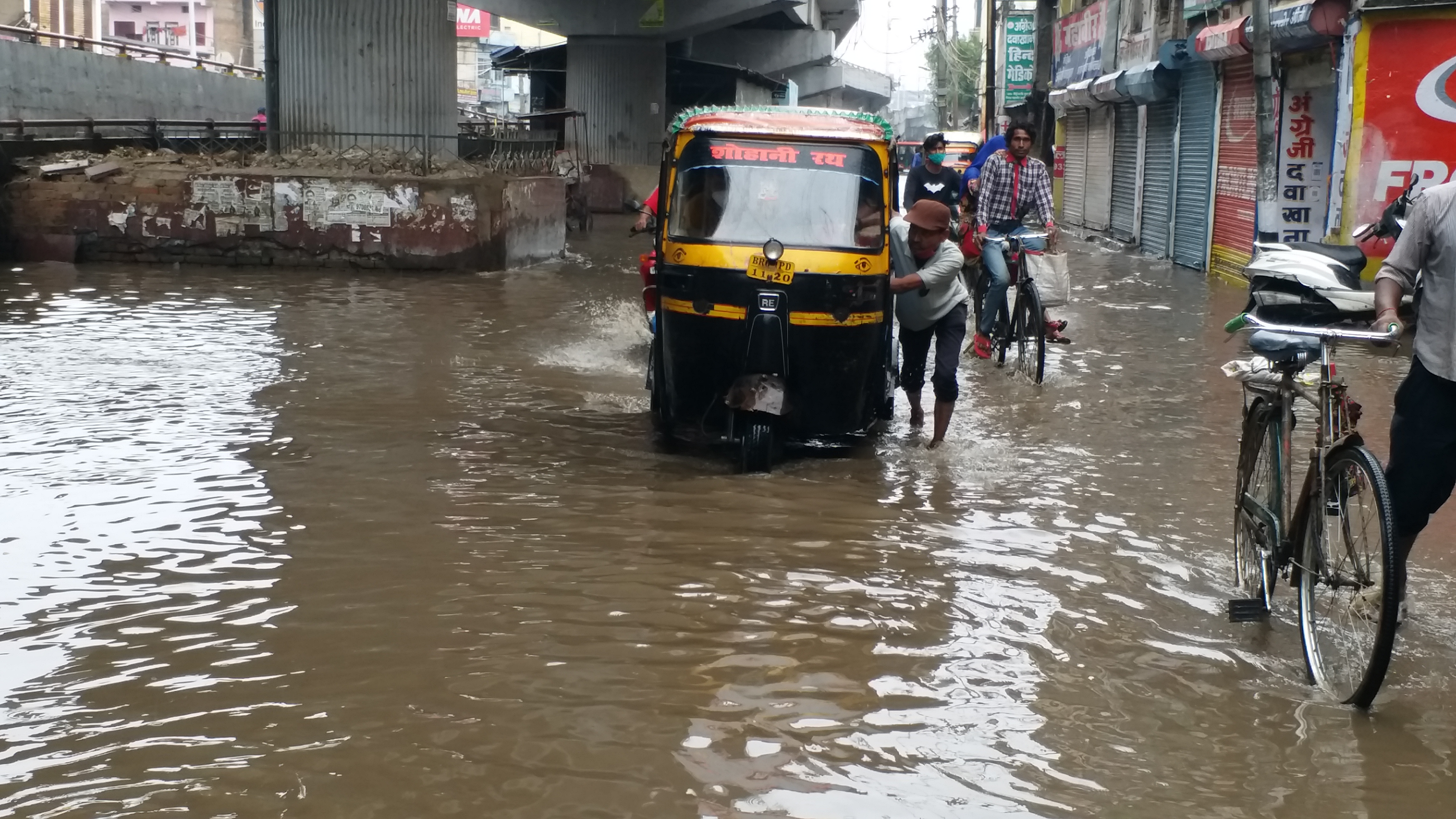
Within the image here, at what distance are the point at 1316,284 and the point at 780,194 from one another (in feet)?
12.0

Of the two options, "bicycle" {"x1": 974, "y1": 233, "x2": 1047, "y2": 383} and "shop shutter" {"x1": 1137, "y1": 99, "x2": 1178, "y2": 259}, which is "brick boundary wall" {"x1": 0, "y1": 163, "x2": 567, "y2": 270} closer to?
"bicycle" {"x1": 974, "y1": 233, "x2": 1047, "y2": 383}

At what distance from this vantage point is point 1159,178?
2455 centimetres

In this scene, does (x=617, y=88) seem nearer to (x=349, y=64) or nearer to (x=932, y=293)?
(x=349, y=64)

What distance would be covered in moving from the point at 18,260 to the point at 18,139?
200cm

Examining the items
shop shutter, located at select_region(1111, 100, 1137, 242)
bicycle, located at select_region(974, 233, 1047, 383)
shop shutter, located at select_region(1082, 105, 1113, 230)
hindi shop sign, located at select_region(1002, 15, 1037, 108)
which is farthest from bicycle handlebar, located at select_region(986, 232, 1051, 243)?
hindi shop sign, located at select_region(1002, 15, 1037, 108)

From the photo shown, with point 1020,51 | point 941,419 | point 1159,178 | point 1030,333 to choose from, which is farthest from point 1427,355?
point 1020,51

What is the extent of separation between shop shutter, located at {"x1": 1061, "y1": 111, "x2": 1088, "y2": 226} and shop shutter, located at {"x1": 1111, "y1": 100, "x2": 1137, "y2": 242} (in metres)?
3.24

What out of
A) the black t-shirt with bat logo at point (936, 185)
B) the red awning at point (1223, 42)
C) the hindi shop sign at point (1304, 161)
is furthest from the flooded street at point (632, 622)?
the red awning at point (1223, 42)

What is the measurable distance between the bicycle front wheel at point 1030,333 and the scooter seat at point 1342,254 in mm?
5285

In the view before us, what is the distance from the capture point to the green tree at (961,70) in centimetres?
6600

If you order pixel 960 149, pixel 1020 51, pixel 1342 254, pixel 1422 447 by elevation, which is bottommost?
pixel 1422 447

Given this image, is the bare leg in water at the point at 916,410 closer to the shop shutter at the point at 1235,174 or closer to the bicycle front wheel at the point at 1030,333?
the bicycle front wheel at the point at 1030,333

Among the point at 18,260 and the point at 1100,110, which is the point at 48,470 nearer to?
the point at 18,260

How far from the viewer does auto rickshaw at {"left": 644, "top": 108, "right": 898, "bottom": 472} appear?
7746mm
